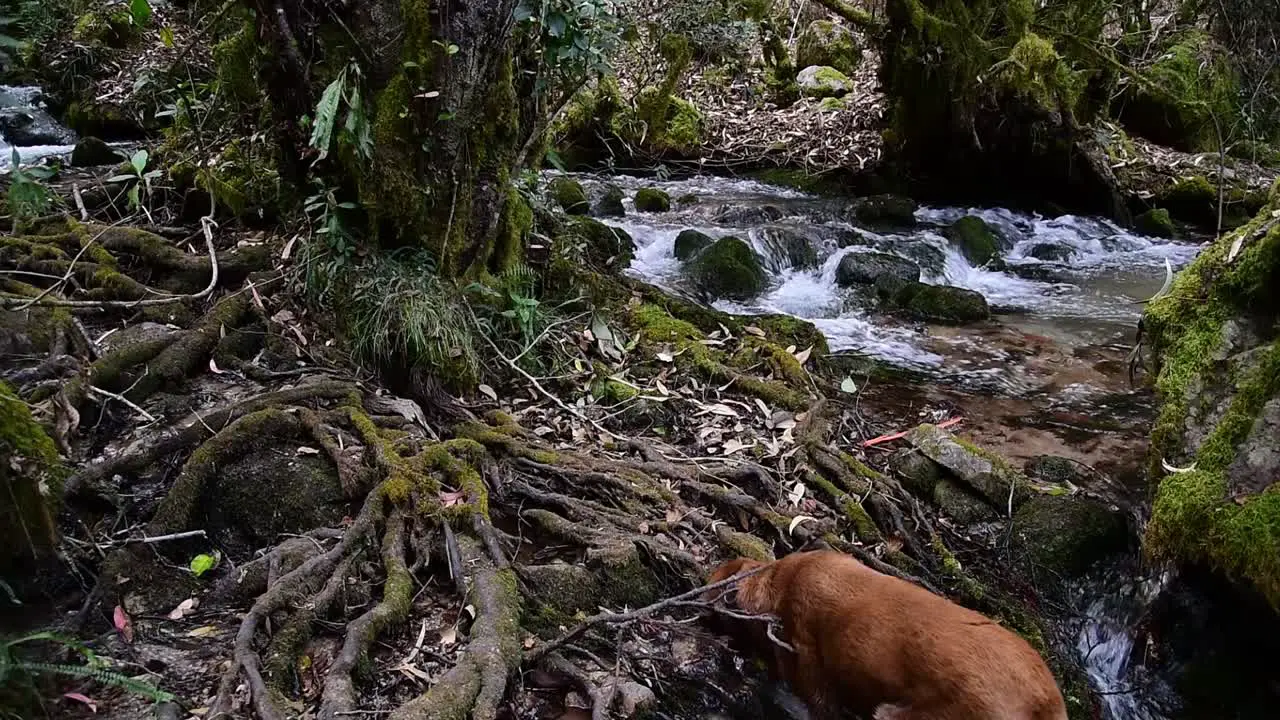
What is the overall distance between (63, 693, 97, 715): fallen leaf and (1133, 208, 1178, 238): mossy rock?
14.4 m

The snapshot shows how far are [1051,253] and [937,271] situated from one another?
234cm

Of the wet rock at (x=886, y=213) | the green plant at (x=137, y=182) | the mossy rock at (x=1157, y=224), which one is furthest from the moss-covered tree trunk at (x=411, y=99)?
the mossy rock at (x=1157, y=224)

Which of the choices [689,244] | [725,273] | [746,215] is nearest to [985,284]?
[746,215]

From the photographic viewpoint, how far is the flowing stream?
4.31 m

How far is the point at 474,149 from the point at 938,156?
1085cm

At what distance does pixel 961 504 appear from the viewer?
16.1 ft

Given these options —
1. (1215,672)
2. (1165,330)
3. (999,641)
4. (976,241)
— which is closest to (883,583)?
(999,641)

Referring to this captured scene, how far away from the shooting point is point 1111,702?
12.9ft

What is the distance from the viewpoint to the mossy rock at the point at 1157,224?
1291 centimetres

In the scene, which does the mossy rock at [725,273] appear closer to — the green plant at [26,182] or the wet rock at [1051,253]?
the wet rock at [1051,253]

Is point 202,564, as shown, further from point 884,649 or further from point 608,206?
point 608,206

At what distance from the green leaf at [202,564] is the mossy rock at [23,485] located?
58 cm

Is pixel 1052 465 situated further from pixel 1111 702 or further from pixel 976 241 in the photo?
pixel 976 241

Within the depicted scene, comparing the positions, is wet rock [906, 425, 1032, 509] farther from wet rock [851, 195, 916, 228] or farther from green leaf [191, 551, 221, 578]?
wet rock [851, 195, 916, 228]
